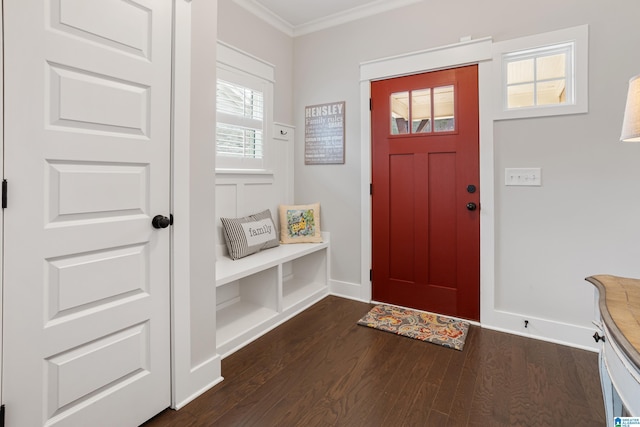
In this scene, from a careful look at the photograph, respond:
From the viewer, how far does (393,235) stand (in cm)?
303

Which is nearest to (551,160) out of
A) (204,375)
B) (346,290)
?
(346,290)

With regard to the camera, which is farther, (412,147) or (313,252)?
(313,252)

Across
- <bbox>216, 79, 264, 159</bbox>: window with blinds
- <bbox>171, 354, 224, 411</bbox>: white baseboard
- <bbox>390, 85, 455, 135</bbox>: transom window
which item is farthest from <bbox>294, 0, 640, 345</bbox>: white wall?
<bbox>171, 354, 224, 411</bbox>: white baseboard

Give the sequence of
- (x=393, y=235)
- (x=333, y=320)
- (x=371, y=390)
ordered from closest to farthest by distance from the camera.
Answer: (x=371, y=390), (x=333, y=320), (x=393, y=235)

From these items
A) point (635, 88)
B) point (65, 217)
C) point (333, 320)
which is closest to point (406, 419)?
point (333, 320)

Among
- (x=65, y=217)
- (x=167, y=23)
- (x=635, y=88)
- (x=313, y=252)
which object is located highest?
(x=167, y=23)

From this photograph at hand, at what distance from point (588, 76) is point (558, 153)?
1.69ft

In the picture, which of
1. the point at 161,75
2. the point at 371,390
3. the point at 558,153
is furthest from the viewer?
the point at 558,153

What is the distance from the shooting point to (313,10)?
3.11 metres

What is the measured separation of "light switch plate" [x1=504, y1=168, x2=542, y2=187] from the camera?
239 centimetres

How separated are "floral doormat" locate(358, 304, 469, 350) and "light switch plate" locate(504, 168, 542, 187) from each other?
1.16 metres

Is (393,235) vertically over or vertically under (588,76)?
under

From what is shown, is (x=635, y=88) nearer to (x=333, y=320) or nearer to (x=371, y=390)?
(x=371, y=390)

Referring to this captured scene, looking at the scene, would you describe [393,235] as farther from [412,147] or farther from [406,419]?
[406,419]
